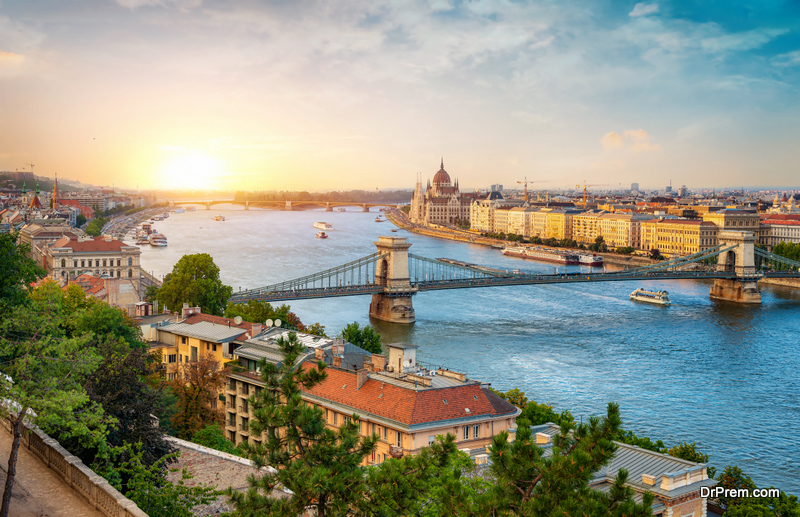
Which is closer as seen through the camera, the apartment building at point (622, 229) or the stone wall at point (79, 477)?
the stone wall at point (79, 477)

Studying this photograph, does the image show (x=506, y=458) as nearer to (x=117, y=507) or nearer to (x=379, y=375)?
(x=117, y=507)

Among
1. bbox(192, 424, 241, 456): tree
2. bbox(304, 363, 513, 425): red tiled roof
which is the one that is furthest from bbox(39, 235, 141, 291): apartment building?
bbox(304, 363, 513, 425): red tiled roof

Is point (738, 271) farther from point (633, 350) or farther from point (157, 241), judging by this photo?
point (157, 241)

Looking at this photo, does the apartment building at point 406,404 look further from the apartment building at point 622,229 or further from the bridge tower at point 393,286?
the apartment building at point 622,229

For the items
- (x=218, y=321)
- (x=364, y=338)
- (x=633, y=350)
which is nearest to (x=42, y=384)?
(x=218, y=321)

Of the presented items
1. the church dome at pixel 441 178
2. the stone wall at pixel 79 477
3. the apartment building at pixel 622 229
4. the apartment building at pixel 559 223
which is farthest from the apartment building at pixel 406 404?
the church dome at pixel 441 178

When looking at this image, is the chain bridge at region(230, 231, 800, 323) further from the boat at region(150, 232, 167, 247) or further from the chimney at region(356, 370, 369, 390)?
the boat at region(150, 232, 167, 247)
